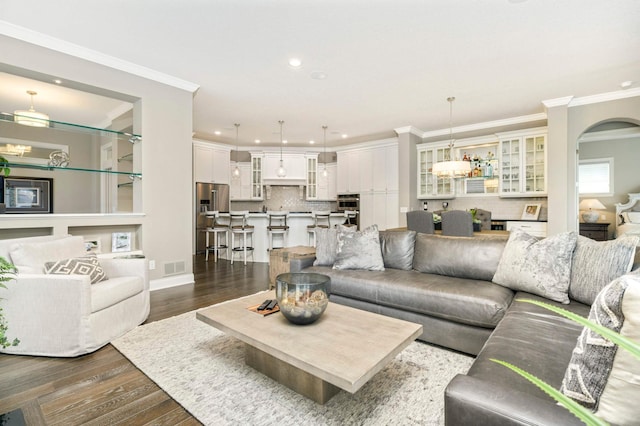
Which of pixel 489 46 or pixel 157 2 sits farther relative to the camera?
pixel 489 46

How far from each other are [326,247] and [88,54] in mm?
3345

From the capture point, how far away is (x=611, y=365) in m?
0.81

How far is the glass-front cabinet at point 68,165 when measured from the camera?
330cm

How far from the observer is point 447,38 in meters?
3.07

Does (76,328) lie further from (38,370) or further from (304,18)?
(304,18)

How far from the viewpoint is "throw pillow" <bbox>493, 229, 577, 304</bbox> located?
2109mm

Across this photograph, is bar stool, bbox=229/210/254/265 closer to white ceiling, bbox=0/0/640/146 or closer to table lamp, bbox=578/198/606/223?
white ceiling, bbox=0/0/640/146

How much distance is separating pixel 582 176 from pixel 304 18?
7939mm

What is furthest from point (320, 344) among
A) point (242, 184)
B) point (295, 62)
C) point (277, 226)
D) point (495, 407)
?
point (242, 184)

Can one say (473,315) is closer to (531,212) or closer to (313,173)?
(531,212)

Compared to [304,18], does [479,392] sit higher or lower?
lower

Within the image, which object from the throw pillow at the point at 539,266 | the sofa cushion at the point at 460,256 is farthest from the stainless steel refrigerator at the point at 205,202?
the throw pillow at the point at 539,266

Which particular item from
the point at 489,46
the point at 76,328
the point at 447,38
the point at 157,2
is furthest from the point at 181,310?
the point at 489,46

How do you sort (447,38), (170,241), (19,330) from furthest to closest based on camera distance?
1. (170,241)
2. (447,38)
3. (19,330)
